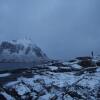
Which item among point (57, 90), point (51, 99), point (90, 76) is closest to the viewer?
point (51, 99)

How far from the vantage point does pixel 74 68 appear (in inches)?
→ 1238

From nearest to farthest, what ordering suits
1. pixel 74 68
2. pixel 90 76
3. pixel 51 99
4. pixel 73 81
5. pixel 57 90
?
pixel 51 99 < pixel 57 90 < pixel 73 81 < pixel 90 76 < pixel 74 68

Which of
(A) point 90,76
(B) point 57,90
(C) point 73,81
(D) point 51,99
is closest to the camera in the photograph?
(D) point 51,99

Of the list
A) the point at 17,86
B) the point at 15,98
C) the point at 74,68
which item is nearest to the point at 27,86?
the point at 17,86

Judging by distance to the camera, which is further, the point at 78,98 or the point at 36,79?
the point at 36,79

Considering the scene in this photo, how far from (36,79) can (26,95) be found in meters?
3.88

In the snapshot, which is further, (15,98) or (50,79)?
(50,79)

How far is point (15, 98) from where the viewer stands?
1917 centimetres

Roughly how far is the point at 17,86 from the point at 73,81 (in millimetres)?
5378

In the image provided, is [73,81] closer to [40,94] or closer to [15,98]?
[40,94]

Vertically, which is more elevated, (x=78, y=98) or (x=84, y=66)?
(x=84, y=66)

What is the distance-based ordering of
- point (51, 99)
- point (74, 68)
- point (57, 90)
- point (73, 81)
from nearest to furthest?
point (51, 99) < point (57, 90) < point (73, 81) < point (74, 68)

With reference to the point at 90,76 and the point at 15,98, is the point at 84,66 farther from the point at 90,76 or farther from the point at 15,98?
the point at 15,98

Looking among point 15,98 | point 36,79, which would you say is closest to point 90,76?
point 36,79
